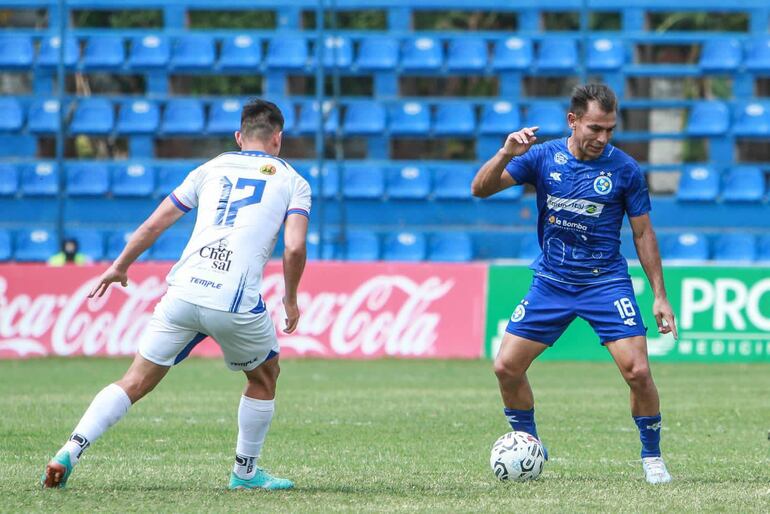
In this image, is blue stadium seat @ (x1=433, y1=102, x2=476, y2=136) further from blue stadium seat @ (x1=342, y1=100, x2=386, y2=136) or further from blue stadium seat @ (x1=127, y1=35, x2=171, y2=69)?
blue stadium seat @ (x1=127, y1=35, x2=171, y2=69)

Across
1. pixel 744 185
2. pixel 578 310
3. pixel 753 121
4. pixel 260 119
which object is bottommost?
pixel 744 185

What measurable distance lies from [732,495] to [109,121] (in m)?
19.8

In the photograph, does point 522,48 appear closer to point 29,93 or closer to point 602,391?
point 29,93

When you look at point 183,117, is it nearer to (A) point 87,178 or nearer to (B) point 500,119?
(A) point 87,178

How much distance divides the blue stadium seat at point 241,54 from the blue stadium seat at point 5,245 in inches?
200

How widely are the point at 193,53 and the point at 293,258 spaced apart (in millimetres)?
19470

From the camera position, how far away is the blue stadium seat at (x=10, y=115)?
24.8 m

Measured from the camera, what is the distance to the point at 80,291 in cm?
1862

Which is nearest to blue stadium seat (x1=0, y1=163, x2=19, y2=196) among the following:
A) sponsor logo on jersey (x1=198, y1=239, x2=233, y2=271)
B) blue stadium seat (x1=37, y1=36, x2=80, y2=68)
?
blue stadium seat (x1=37, y1=36, x2=80, y2=68)

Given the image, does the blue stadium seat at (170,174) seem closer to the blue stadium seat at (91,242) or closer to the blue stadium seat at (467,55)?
the blue stadium seat at (91,242)

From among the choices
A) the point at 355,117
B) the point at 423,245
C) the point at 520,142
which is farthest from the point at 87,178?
the point at 520,142

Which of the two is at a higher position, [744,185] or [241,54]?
[241,54]

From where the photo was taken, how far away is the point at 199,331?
704cm

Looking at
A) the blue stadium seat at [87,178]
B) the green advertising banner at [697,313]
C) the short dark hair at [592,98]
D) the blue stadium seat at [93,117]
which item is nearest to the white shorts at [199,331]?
the short dark hair at [592,98]
